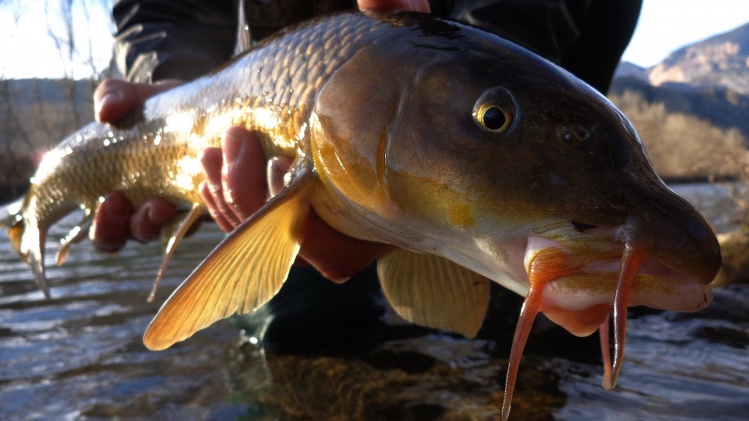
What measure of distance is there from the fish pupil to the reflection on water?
1.23m

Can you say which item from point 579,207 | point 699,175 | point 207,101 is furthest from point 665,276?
point 699,175

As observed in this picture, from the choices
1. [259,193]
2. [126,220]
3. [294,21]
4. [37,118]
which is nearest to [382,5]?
[259,193]

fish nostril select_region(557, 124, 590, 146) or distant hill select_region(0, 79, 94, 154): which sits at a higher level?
fish nostril select_region(557, 124, 590, 146)

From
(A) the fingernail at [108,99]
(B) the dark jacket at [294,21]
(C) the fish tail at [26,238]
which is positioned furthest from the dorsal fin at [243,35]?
(C) the fish tail at [26,238]

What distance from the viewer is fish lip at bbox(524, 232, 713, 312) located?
1.04 metres

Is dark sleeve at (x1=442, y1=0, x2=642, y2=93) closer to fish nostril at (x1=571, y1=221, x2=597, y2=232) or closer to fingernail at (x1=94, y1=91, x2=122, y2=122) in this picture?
fish nostril at (x1=571, y1=221, x2=597, y2=232)

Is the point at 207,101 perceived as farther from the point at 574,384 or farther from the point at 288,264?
the point at 574,384

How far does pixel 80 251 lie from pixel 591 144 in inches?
283

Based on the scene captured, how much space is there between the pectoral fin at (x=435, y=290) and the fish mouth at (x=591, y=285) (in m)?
0.84

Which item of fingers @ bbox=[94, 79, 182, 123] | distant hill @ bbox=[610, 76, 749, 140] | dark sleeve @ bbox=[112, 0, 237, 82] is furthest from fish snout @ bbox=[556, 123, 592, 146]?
distant hill @ bbox=[610, 76, 749, 140]

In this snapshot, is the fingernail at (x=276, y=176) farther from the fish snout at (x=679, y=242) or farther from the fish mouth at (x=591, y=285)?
the fish snout at (x=679, y=242)

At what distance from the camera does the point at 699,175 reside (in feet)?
148

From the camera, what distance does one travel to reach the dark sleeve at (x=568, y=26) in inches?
102

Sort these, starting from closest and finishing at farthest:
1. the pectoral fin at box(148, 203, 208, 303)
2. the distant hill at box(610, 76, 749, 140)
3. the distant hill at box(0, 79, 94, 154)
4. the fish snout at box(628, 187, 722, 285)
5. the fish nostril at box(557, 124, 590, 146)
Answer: the fish snout at box(628, 187, 722, 285) → the fish nostril at box(557, 124, 590, 146) → the pectoral fin at box(148, 203, 208, 303) → the distant hill at box(0, 79, 94, 154) → the distant hill at box(610, 76, 749, 140)
